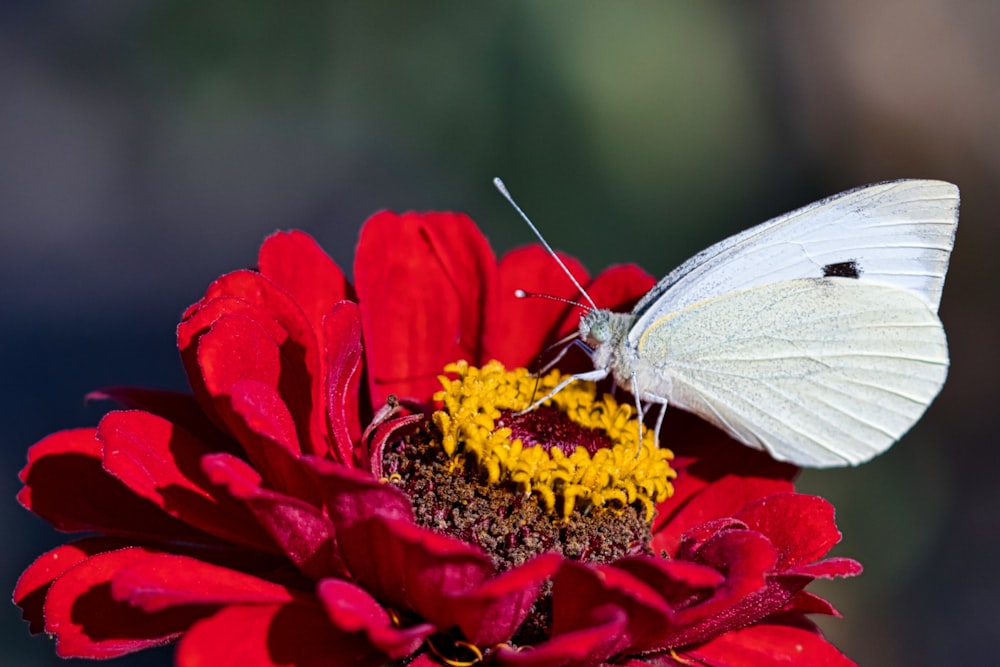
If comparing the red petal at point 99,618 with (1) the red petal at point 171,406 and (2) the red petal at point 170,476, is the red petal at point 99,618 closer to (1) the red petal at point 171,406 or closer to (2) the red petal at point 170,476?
(2) the red petal at point 170,476

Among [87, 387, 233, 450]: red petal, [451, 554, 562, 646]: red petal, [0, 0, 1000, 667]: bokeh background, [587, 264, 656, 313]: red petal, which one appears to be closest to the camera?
[451, 554, 562, 646]: red petal

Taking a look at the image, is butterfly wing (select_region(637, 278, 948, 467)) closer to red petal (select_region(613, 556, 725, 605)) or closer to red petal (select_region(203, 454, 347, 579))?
red petal (select_region(613, 556, 725, 605))

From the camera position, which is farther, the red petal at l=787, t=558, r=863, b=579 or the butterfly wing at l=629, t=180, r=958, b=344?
the butterfly wing at l=629, t=180, r=958, b=344

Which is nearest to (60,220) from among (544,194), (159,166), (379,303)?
(159,166)

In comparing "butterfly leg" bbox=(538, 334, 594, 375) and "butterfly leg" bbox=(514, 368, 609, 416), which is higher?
"butterfly leg" bbox=(538, 334, 594, 375)

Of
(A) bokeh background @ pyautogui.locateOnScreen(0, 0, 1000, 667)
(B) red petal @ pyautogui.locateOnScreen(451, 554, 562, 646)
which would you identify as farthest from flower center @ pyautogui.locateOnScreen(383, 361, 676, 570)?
(A) bokeh background @ pyautogui.locateOnScreen(0, 0, 1000, 667)

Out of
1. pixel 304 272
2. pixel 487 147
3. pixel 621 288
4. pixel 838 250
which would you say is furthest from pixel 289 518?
pixel 487 147

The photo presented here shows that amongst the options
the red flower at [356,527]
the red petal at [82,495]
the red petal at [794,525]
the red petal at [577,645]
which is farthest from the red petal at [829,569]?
the red petal at [82,495]
